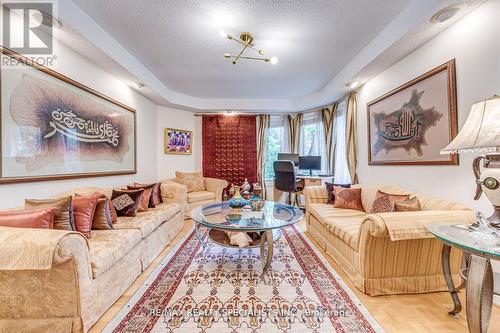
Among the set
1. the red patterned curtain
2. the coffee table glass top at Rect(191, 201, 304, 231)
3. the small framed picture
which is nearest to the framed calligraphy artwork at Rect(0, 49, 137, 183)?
the coffee table glass top at Rect(191, 201, 304, 231)

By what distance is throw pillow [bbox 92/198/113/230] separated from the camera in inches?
82.4

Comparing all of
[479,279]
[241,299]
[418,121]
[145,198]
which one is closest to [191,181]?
[145,198]

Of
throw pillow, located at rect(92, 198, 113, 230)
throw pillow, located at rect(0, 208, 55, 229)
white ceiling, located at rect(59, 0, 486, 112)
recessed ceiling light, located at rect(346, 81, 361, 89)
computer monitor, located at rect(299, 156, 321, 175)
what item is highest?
white ceiling, located at rect(59, 0, 486, 112)

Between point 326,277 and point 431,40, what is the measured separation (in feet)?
9.02

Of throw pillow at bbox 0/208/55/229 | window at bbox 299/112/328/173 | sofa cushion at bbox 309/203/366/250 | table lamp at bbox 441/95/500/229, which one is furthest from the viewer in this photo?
window at bbox 299/112/328/173

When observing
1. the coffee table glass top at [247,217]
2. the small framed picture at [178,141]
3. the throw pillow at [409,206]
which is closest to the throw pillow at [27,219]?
the coffee table glass top at [247,217]

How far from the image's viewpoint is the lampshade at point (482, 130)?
46.8 inches

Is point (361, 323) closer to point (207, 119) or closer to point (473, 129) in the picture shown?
point (473, 129)

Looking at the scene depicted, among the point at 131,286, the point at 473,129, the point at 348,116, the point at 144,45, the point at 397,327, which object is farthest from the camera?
the point at 348,116

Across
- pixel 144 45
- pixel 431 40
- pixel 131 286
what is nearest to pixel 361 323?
pixel 131 286

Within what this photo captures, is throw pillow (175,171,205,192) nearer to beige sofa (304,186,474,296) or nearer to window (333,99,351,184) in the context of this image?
window (333,99,351,184)

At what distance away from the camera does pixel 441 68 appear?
2.12m

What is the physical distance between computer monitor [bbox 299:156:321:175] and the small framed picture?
9.21 feet

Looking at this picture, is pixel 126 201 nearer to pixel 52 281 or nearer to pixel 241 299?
pixel 52 281
